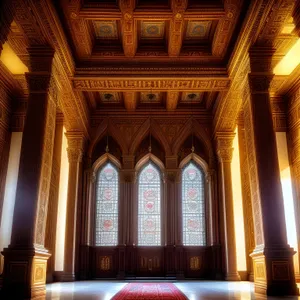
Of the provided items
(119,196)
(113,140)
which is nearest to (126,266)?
(119,196)

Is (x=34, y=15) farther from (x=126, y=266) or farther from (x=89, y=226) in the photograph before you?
(x=126, y=266)

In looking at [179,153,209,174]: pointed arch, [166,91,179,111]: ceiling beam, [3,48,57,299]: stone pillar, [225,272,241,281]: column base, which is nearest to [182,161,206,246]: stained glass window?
[179,153,209,174]: pointed arch

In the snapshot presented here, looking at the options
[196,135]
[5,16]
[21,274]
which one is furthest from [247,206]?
[5,16]

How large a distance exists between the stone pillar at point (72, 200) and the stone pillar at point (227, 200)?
464 centimetres

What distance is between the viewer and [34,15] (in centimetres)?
761

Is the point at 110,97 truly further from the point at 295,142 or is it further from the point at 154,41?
the point at 295,142

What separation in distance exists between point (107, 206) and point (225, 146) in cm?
453

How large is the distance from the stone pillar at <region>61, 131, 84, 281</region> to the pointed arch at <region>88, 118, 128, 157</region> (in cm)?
82

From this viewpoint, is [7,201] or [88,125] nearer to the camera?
[7,201]

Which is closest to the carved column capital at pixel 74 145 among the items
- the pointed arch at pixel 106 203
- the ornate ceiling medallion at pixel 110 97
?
the pointed arch at pixel 106 203

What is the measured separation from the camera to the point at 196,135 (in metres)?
14.1

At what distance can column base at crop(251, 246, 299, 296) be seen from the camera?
24.1 feet

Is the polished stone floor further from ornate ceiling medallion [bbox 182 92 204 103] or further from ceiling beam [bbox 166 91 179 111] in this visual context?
ornate ceiling medallion [bbox 182 92 204 103]

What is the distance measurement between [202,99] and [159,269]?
19.4ft
